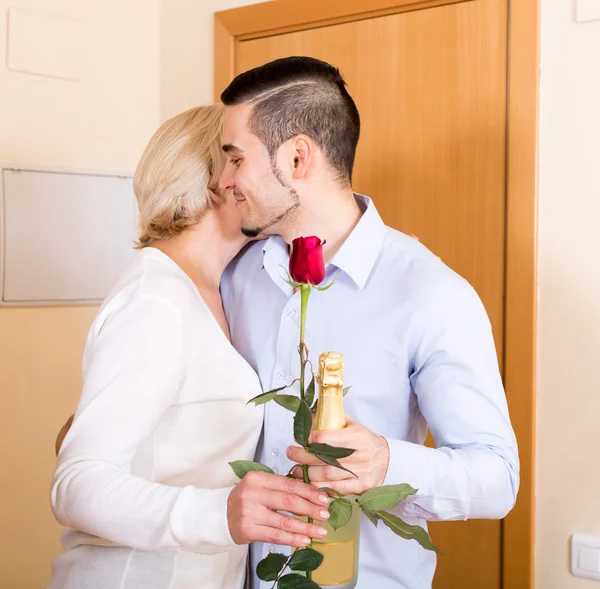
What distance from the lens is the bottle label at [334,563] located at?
905 millimetres

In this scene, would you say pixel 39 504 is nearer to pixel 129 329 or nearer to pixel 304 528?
pixel 129 329

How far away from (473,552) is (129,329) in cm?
118

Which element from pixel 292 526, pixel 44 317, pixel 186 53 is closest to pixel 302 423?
pixel 292 526

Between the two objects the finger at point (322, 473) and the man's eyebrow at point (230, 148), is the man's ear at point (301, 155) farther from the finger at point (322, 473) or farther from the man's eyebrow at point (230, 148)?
the finger at point (322, 473)

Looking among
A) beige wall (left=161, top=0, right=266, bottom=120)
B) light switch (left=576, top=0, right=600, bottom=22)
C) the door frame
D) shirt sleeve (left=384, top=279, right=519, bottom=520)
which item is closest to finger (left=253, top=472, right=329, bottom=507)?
shirt sleeve (left=384, top=279, right=519, bottom=520)

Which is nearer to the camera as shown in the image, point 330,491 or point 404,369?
point 330,491

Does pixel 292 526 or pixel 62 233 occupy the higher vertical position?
pixel 62 233

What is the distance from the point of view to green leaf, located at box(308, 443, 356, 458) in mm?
807

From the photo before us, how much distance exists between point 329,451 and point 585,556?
113 cm

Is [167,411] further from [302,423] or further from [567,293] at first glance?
[567,293]

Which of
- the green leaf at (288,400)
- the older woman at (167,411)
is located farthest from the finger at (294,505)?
the green leaf at (288,400)

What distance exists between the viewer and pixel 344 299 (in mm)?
1299

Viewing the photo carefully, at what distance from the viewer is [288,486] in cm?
88

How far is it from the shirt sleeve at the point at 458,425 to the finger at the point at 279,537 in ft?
0.69
